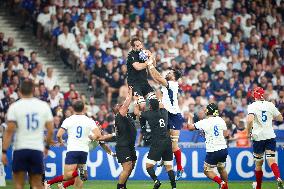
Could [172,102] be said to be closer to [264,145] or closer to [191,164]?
[264,145]

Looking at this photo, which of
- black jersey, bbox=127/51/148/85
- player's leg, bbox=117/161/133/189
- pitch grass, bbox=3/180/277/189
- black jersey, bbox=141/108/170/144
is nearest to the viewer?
player's leg, bbox=117/161/133/189

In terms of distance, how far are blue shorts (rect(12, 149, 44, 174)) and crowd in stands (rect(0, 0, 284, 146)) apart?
39.3ft

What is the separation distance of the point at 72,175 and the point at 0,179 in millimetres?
4824

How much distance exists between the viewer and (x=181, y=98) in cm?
2670

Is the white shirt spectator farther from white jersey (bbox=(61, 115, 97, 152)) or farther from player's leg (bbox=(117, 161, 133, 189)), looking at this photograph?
white jersey (bbox=(61, 115, 97, 152))

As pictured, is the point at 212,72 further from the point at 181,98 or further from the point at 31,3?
the point at 31,3

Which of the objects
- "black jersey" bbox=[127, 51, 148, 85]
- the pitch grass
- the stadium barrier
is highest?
"black jersey" bbox=[127, 51, 148, 85]

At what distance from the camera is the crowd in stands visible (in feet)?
88.7

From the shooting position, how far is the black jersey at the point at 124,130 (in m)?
18.0

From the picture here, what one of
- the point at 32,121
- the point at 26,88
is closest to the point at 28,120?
the point at 32,121

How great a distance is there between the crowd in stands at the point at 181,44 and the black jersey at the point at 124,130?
719 centimetres

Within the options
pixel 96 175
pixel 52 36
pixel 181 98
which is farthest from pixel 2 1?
pixel 96 175

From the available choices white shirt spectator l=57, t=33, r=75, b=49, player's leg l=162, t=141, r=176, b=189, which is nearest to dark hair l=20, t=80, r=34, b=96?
player's leg l=162, t=141, r=176, b=189

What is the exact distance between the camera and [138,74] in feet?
60.8
